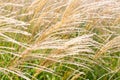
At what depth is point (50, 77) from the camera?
6.89 feet

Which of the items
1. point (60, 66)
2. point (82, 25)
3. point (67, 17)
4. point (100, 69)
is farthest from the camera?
point (82, 25)

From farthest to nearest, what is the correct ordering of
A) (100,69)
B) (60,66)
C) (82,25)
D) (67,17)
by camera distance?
1. (82,25)
2. (100,69)
3. (60,66)
4. (67,17)

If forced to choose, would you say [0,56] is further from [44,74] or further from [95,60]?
[95,60]

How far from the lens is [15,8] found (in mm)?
2811

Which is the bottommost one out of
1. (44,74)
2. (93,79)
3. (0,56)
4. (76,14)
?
(93,79)

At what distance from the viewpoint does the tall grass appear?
1.81 meters

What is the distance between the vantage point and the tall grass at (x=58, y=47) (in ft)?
5.95

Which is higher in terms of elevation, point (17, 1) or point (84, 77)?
point (17, 1)

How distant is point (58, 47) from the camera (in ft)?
5.69

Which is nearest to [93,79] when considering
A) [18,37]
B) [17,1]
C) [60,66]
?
[60,66]

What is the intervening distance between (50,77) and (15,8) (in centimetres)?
90

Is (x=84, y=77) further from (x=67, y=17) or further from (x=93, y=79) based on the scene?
(x=67, y=17)

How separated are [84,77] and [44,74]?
279mm

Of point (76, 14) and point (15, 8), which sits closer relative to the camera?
point (76, 14)
